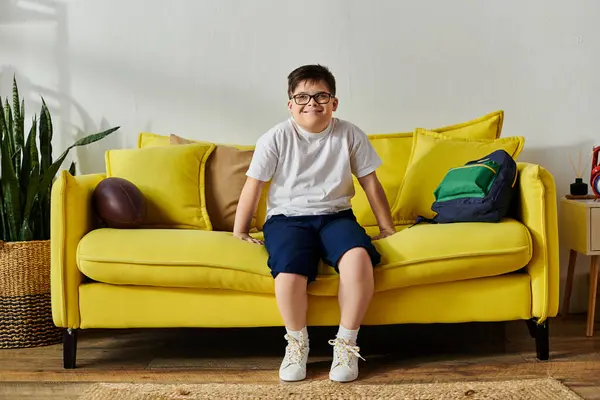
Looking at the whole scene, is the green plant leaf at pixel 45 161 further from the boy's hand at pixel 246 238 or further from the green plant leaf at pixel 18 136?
the boy's hand at pixel 246 238

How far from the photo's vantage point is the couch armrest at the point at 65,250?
2.46 meters

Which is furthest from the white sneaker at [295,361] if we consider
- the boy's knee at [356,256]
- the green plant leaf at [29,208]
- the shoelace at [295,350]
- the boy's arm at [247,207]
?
the green plant leaf at [29,208]

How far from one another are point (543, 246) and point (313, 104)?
91 centimetres

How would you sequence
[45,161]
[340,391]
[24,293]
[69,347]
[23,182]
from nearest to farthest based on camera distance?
[340,391] → [69,347] → [24,293] → [23,182] → [45,161]

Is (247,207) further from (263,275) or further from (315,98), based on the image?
(315,98)

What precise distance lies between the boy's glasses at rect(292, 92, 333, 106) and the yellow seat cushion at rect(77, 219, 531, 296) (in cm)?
53

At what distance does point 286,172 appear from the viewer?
2600mm

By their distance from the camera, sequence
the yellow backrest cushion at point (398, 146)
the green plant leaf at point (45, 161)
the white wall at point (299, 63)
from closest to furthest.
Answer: the green plant leaf at point (45, 161) < the yellow backrest cushion at point (398, 146) < the white wall at point (299, 63)

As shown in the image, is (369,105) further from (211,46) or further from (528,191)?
(528,191)

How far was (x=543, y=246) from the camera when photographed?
7.95 ft

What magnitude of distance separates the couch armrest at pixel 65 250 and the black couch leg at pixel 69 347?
0.04 m

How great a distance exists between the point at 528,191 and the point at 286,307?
910mm

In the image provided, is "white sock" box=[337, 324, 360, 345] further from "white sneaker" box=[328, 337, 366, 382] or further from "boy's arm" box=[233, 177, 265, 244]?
"boy's arm" box=[233, 177, 265, 244]

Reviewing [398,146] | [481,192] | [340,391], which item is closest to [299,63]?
[398,146]
